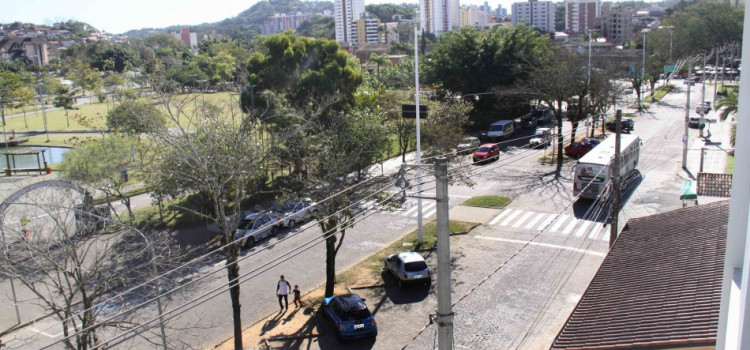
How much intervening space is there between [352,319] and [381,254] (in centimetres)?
619

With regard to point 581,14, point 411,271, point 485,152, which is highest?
point 581,14

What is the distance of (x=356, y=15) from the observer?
180 m

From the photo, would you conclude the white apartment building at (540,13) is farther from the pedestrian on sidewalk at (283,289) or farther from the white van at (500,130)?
the pedestrian on sidewalk at (283,289)

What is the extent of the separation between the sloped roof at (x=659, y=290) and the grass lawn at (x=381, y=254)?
7.83 m

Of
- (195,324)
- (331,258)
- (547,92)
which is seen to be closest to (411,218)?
(331,258)

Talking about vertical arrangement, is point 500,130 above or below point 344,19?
below

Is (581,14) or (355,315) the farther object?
(581,14)

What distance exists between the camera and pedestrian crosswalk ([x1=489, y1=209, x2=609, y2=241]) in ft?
70.9

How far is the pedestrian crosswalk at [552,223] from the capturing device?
2161 centimetres

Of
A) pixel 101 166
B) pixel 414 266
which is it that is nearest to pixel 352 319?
pixel 414 266

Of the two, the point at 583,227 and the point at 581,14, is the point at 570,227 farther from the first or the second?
the point at 581,14

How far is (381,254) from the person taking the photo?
67.5ft

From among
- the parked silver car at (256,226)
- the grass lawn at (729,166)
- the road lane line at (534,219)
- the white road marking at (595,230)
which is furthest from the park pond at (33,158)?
the grass lawn at (729,166)

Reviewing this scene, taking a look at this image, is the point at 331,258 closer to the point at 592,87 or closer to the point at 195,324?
the point at 195,324
